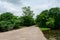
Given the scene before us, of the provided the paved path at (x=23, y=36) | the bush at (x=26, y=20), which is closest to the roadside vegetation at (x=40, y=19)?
the bush at (x=26, y=20)

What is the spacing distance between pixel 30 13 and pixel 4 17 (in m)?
8.41

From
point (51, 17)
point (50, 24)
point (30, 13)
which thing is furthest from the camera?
point (30, 13)

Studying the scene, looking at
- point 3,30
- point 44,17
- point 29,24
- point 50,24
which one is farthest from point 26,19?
point 3,30

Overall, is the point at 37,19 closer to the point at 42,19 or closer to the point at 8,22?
the point at 42,19

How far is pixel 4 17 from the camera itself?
30.9m

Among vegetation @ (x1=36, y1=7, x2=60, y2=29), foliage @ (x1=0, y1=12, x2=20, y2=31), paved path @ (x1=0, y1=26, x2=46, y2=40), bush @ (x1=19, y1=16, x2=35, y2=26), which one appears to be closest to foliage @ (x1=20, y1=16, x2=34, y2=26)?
bush @ (x1=19, y1=16, x2=35, y2=26)

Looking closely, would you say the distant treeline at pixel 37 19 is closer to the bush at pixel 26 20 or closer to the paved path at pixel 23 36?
the bush at pixel 26 20

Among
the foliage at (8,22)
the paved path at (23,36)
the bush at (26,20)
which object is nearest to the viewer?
the paved path at (23,36)

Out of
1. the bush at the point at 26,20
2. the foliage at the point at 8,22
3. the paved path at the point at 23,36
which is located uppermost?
the paved path at the point at 23,36

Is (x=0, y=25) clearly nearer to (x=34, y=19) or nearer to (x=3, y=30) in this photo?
(x=3, y=30)

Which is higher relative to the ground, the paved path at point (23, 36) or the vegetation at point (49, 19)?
the paved path at point (23, 36)

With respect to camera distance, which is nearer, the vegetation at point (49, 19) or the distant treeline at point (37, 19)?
the distant treeline at point (37, 19)

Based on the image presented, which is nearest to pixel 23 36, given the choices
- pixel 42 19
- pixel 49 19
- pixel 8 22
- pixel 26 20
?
pixel 8 22

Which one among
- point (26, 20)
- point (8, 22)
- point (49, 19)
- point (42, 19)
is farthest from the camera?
point (26, 20)
